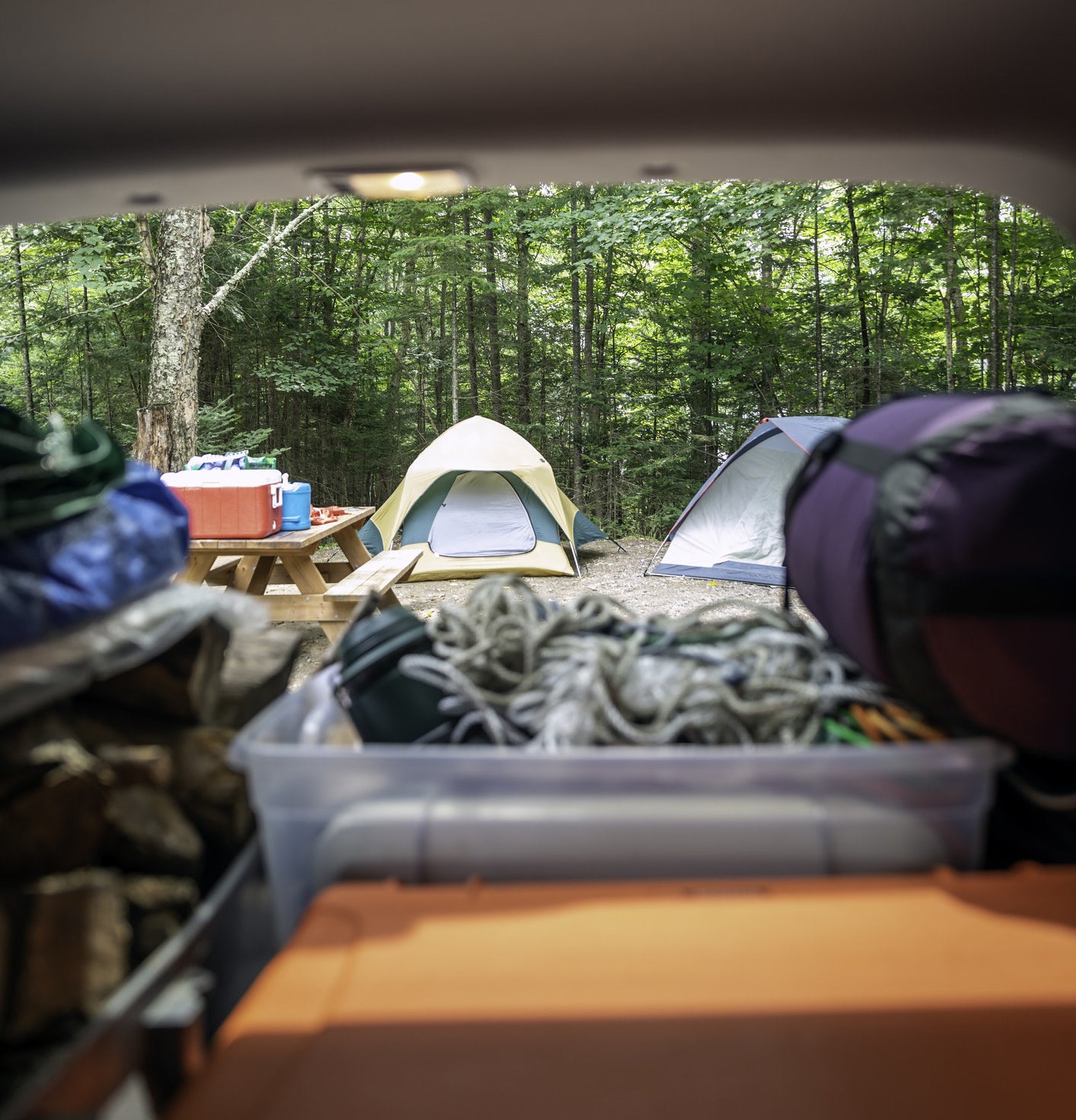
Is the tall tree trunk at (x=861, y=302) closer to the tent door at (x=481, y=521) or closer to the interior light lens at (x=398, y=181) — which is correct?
the tent door at (x=481, y=521)

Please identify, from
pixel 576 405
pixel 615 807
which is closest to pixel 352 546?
pixel 615 807

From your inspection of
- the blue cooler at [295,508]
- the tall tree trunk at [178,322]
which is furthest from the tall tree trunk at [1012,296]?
the tall tree trunk at [178,322]

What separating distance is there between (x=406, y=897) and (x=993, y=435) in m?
0.85

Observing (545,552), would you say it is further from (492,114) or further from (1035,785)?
(1035,785)

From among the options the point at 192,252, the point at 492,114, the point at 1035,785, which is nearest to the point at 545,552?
the point at 192,252

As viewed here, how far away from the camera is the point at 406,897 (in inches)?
34.7

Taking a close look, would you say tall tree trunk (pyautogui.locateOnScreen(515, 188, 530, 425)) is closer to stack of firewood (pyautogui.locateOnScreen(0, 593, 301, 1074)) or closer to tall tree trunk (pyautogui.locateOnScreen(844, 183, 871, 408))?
tall tree trunk (pyautogui.locateOnScreen(844, 183, 871, 408))

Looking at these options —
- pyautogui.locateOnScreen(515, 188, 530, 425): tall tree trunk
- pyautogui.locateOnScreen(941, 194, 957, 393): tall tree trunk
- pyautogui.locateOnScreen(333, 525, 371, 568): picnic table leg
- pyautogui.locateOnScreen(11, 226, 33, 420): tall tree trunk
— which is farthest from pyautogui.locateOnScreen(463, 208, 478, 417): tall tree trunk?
pyautogui.locateOnScreen(333, 525, 371, 568): picnic table leg

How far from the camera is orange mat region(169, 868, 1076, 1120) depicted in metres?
0.67

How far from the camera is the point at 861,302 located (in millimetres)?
9406

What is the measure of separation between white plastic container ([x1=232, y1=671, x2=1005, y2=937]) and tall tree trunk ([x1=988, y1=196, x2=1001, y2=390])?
26.4 feet

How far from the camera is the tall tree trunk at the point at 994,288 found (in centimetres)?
760

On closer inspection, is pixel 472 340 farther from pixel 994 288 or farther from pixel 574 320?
pixel 994 288

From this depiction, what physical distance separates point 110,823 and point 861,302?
10116mm
